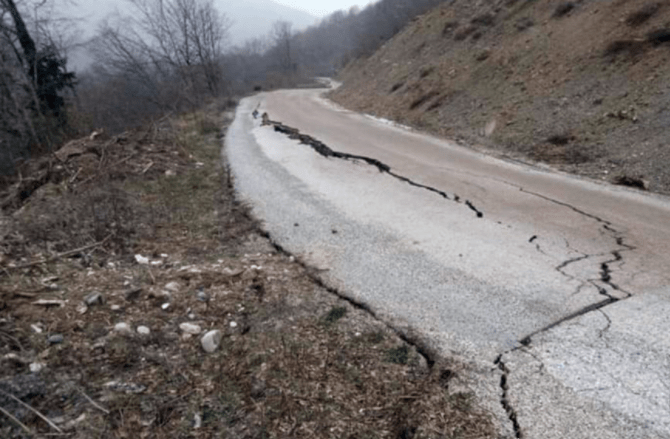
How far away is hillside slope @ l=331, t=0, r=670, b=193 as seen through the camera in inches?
348

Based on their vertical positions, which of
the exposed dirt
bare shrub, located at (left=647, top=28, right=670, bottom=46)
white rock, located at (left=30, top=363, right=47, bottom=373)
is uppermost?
bare shrub, located at (left=647, top=28, right=670, bottom=46)

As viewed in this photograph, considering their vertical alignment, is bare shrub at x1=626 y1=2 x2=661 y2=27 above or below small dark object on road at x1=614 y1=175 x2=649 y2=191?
above

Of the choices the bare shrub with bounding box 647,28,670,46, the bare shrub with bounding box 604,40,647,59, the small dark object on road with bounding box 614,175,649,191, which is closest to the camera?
the small dark object on road with bounding box 614,175,649,191

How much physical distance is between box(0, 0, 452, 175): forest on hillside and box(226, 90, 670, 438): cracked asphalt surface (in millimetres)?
8015

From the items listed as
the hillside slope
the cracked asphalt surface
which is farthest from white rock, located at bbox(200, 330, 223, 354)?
the hillside slope

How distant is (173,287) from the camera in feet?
14.5

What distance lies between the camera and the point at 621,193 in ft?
23.0

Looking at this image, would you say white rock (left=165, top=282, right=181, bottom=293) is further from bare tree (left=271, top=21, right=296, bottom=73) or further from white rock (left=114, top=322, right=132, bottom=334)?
bare tree (left=271, top=21, right=296, bottom=73)

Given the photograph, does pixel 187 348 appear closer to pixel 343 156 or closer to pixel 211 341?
pixel 211 341

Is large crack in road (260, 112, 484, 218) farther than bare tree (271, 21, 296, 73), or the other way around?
Result: bare tree (271, 21, 296, 73)

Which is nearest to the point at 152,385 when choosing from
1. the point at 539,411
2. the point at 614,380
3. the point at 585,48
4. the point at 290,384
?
the point at 290,384

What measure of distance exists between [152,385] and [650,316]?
3929 millimetres

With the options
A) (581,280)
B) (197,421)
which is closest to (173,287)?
(197,421)

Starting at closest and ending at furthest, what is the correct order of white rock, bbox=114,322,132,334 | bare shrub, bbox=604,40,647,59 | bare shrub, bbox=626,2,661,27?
1. white rock, bbox=114,322,132,334
2. bare shrub, bbox=604,40,647,59
3. bare shrub, bbox=626,2,661,27
